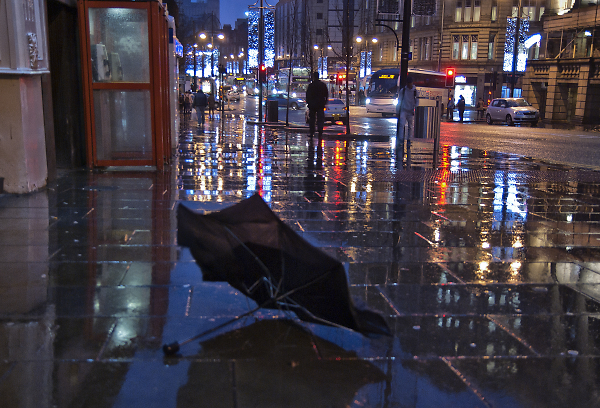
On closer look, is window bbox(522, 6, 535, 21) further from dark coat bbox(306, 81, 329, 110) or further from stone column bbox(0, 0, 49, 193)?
stone column bbox(0, 0, 49, 193)

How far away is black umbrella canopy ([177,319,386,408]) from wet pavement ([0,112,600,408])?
12 millimetres

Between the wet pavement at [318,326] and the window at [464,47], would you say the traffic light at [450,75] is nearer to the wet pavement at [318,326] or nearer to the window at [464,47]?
the window at [464,47]

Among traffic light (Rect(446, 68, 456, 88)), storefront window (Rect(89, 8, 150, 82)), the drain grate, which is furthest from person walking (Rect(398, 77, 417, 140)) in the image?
traffic light (Rect(446, 68, 456, 88))

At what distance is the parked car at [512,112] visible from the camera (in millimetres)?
37344

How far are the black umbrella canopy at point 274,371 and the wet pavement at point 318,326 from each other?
12 millimetres

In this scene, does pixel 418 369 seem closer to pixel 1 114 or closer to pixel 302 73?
pixel 1 114

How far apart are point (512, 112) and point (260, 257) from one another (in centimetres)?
3678

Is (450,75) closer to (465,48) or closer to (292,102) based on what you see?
(292,102)

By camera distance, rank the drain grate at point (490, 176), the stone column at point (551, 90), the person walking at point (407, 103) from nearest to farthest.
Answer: the drain grate at point (490, 176) → the person walking at point (407, 103) → the stone column at point (551, 90)

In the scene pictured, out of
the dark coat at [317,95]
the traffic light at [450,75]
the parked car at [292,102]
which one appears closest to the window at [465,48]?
the parked car at [292,102]

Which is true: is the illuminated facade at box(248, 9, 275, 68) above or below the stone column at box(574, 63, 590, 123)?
above

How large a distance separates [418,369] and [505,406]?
0.54 m

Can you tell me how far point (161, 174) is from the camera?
11242 millimetres

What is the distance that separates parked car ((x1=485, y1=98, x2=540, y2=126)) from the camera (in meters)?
37.3
